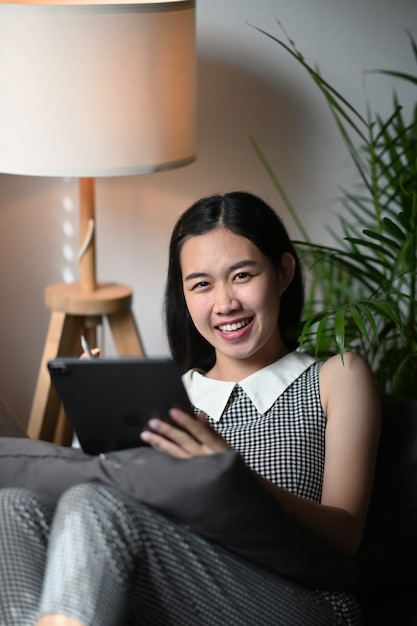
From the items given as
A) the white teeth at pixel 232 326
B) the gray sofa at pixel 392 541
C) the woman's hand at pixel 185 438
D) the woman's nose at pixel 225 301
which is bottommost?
the gray sofa at pixel 392 541

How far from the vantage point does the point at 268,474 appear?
1.72 m

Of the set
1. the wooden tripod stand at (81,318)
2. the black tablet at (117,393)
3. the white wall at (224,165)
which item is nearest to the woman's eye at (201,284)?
the black tablet at (117,393)

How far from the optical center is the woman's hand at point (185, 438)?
1.40 metres

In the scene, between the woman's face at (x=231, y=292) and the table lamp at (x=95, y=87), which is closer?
the woman's face at (x=231, y=292)

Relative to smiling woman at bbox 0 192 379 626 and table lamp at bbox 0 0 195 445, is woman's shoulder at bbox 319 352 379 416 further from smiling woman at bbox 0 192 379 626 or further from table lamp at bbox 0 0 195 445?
table lamp at bbox 0 0 195 445

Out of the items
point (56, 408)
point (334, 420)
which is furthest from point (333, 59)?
point (334, 420)

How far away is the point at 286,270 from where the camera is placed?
6.15ft

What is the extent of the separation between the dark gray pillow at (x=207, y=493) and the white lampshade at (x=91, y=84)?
914mm

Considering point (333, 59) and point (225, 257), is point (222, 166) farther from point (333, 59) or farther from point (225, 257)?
point (225, 257)

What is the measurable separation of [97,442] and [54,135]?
0.91 m

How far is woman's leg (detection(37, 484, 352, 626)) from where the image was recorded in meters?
1.26

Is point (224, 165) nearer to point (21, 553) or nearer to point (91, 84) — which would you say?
point (91, 84)

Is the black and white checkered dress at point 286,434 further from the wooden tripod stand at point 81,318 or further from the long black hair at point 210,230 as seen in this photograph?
the wooden tripod stand at point 81,318

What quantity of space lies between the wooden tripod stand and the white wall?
12.8 inches
